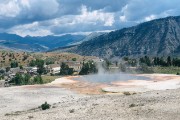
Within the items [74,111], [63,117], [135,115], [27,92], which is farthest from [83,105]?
[27,92]

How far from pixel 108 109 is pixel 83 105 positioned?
33.0 feet

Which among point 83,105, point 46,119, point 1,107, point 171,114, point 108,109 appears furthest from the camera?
point 1,107

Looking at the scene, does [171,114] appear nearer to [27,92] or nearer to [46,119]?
[46,119]

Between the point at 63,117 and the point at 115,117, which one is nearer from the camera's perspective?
the point at 115,117

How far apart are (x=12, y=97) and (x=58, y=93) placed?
13315mm

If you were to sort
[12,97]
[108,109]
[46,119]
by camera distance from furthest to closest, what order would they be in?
[12,97]
[108,109]
[46,119]

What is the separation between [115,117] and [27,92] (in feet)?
190

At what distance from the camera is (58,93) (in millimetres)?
109688

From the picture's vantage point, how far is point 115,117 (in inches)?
2320

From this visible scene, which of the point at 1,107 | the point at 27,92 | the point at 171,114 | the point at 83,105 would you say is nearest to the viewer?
the point at 171,114

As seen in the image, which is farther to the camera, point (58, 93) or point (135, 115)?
point (58, 93)

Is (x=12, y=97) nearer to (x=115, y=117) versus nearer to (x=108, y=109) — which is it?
(x=108, y=109)

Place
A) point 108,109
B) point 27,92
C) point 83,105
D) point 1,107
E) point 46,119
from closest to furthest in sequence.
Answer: point 46,119 → point 108,109 → point 83,105 → point 1,107 → point 27,92

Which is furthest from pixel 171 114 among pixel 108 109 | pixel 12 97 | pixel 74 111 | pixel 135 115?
pixel 12 97
